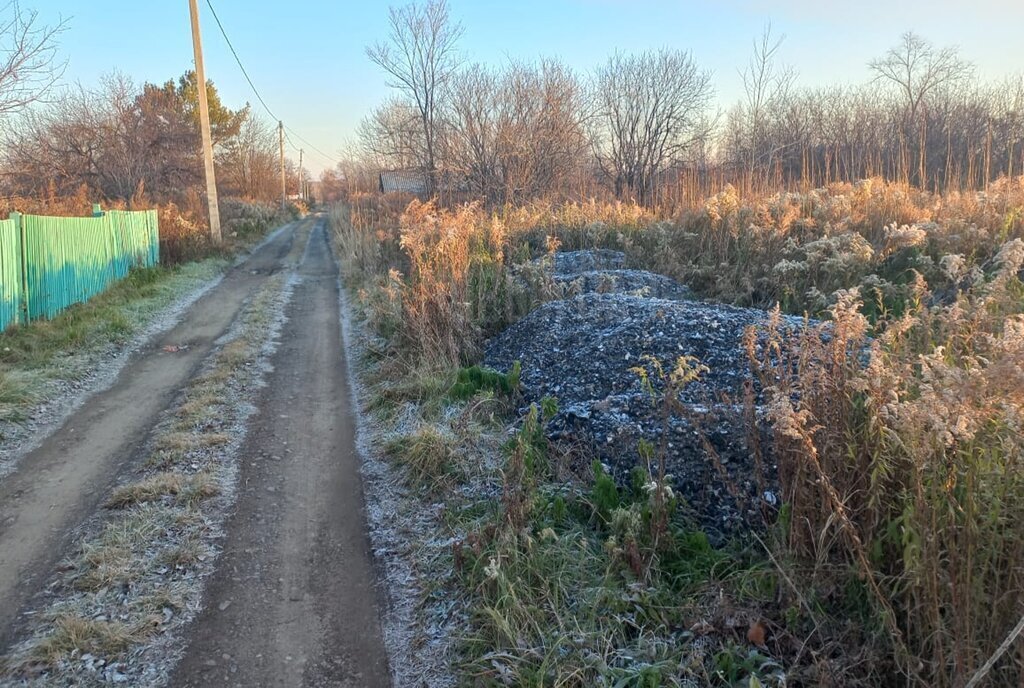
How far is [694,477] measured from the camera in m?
3.68

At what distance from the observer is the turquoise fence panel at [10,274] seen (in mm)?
8078

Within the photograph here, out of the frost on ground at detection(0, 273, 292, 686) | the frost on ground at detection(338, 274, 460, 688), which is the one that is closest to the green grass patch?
the frost on ground at detection(0, 273, 292, 686)

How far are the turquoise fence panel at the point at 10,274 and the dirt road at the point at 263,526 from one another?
1842mm

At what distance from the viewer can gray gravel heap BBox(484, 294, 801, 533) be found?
3.60 m

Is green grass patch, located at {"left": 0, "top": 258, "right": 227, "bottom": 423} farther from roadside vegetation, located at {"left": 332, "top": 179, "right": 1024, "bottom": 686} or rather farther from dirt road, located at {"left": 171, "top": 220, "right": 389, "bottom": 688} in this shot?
roadside vegetation, located at {"left": 332, "top": 179, "right": 1024, "bottom": 686}

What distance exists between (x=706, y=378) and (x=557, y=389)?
1250mm

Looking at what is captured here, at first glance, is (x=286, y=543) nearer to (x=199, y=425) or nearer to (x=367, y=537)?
(x=367, y=537)

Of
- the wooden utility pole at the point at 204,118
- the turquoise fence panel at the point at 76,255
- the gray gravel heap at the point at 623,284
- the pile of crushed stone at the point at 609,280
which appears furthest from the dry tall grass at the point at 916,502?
the wooden utility pole at the point at 204,118

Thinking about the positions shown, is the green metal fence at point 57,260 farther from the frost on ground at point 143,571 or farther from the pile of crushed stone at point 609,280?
the pile of crushed stone at point 609,280

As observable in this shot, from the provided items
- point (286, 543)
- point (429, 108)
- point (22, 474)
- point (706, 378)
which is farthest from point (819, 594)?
point (429, 108)

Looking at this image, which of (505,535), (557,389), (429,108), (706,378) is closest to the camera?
(505,535)

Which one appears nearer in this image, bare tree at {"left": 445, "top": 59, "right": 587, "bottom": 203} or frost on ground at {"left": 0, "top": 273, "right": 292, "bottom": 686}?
frost on ground at {"left": 0, "top": 273, "right": 292, "bottom": 686}

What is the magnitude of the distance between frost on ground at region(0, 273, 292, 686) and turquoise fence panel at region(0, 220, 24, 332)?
12.9 ft

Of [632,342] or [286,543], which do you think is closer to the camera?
[286,543]
